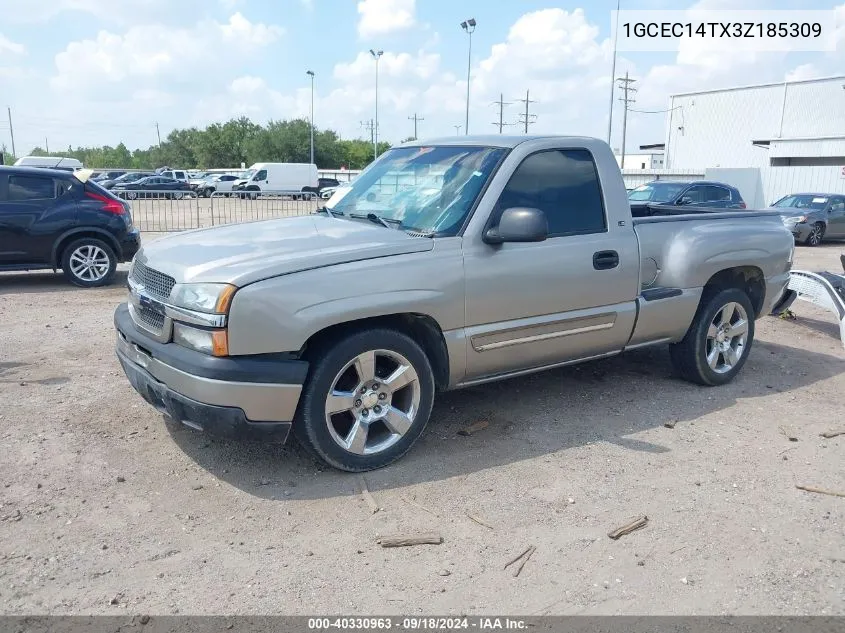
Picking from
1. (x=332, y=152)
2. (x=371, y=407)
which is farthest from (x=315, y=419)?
(x=332, y=152)

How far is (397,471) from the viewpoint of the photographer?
4.18 metres

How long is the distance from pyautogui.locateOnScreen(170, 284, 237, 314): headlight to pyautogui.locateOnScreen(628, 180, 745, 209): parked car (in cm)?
1302

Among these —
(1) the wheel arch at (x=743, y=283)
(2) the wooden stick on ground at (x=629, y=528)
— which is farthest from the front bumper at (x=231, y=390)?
(1) the wheel arch at (x=743, y=283)

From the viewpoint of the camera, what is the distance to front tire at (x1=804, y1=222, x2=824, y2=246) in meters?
19.6

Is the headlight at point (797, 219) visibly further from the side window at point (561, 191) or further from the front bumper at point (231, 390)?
the front bumper at point (231, 390)

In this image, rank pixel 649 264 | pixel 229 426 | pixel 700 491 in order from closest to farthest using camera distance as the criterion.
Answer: pixel 229 426 < pixel 700 491 < pixel 649 264

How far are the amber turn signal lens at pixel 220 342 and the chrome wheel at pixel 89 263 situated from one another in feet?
23.4

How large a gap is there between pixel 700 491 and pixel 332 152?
94922 mm

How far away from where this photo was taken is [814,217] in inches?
771

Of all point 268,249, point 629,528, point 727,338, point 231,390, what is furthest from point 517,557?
point 727,338

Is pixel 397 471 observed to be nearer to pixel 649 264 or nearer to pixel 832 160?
pixel 649 264

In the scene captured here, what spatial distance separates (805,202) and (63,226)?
64.0 ft

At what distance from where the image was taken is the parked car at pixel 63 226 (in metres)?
9.30

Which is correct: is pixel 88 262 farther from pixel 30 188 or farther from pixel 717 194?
pixel 717 194
